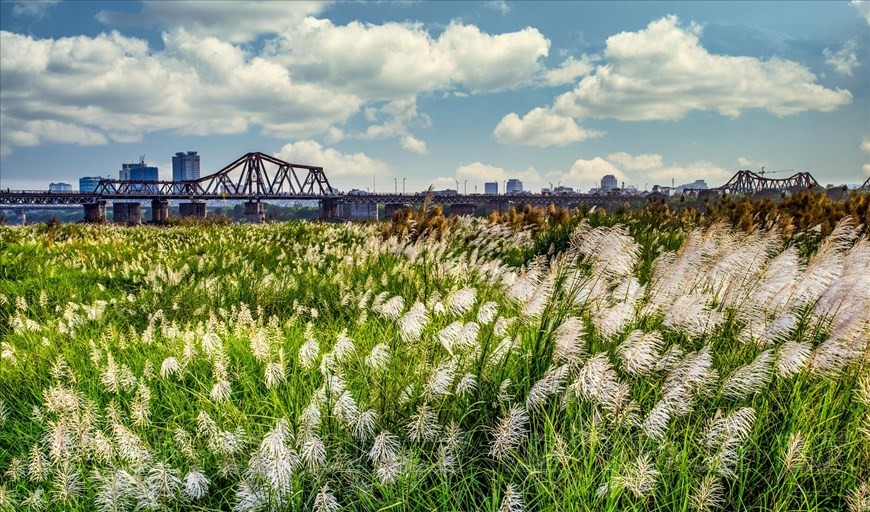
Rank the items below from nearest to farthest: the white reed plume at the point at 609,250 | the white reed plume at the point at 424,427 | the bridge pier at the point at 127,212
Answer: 1. the white reed plume at the point at 424,427
2. the white reed plume at the point at 609,250
3. the bridge pier at the point at 127,212

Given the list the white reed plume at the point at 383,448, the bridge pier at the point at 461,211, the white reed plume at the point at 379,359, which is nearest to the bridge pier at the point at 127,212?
the bridge pier at the point at 461,211

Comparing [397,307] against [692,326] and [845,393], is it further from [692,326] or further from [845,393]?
[845,393]

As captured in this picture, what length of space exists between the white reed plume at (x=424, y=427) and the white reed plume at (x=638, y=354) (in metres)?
0.95

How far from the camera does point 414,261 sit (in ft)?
27.2

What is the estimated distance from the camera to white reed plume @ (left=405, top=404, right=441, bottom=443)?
9.83 feet

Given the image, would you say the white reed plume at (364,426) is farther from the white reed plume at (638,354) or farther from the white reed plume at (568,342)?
the white reed plume at (638,354)

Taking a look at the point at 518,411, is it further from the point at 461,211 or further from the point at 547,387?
the point at 461,211

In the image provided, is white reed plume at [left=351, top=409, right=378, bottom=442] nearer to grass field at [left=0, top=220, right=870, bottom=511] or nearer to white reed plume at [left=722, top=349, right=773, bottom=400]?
grass field at [left=0, top=220, right=870, bottom=511]

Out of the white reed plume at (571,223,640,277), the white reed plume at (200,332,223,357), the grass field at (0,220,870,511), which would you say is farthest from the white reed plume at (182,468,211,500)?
the white reed plume at (571,223,640,277)

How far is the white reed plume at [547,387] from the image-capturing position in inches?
113

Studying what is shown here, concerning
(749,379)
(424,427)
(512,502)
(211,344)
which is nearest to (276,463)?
(424,427)

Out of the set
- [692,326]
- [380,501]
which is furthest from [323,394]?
[692,326]

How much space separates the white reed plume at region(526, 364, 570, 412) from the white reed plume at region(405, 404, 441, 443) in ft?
1.50

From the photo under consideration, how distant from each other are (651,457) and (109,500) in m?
2.42
